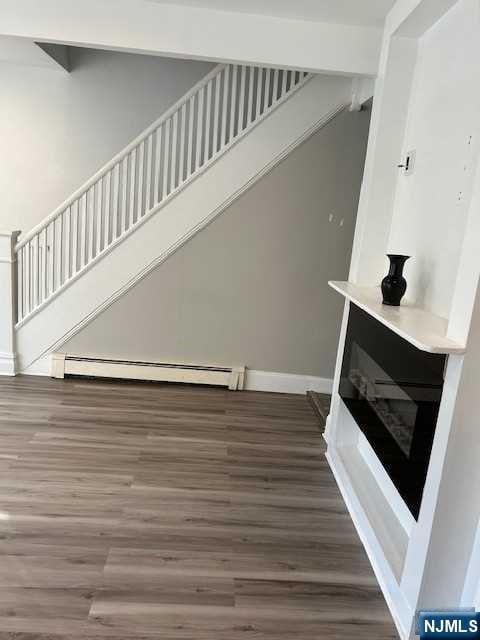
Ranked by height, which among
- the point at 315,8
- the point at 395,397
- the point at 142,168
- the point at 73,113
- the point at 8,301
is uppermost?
the point at 315,8

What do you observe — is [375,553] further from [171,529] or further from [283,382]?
[283,382]

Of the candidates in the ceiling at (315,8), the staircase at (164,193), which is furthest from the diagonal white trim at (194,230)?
the ceiling at (315,8)

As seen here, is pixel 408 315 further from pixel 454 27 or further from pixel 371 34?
pixel 371 34

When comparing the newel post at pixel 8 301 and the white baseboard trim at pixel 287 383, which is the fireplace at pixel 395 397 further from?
the newel post at pixel 8 301

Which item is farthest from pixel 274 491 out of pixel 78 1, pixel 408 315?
pixel 78 1

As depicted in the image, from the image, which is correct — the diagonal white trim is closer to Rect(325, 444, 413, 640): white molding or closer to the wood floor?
the wood floor

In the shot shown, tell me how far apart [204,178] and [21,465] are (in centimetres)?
241

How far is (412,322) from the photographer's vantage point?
201 cm

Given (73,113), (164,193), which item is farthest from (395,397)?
(73,113)

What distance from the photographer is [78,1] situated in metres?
2.84

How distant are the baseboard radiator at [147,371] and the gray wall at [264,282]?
0.23 feet

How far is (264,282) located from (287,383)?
0.89m

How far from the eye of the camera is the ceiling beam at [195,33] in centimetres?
286
